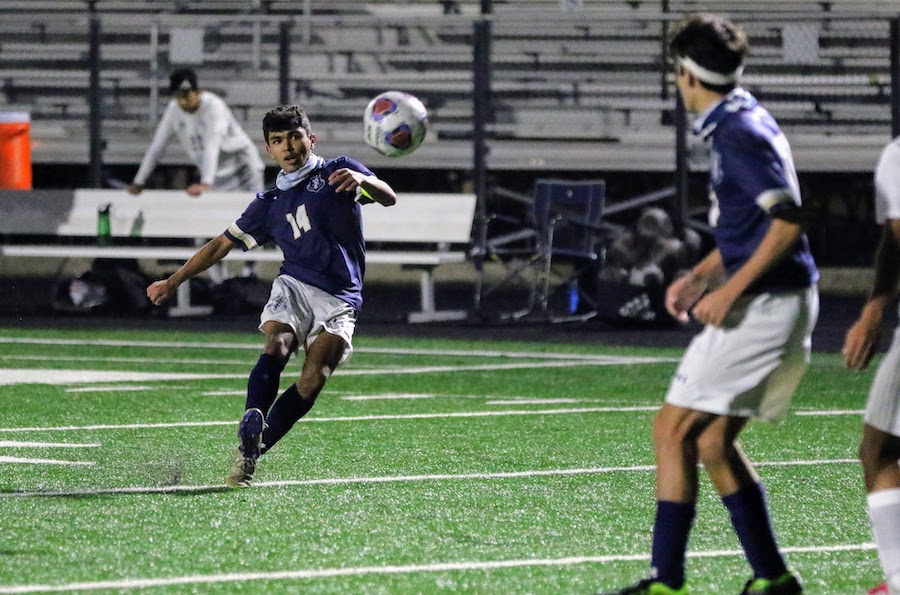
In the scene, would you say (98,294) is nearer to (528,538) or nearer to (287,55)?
(287,55)

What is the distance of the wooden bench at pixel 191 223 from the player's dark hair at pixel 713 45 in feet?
36.3

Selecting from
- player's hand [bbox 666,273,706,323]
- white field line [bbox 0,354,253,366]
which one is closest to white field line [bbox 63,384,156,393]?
white field line [bbox 0,354,253,366]

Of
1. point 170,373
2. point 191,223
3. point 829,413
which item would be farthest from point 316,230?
point 191,223

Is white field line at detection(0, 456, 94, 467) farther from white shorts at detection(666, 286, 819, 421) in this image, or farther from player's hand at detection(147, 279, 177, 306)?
white shorts at detection(666, 286, 819, 421)

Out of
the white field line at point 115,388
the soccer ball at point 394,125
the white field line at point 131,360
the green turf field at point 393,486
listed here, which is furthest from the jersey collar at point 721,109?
the white field line at point 131,360

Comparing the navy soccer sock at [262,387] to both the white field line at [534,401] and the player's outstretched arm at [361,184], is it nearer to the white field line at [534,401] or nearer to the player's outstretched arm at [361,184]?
the player's outstretched arm at [361,184]

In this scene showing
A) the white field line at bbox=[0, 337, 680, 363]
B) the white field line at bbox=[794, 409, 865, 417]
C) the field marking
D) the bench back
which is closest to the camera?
the field marking

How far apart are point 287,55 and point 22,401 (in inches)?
345

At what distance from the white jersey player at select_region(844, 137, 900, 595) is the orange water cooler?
1392 cm

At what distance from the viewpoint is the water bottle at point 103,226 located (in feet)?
56.4

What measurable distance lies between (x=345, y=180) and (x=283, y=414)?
1093 mm

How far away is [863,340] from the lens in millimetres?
4941

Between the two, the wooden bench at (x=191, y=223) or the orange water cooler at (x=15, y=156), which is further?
the orange water cooler at (x=15, y=156)

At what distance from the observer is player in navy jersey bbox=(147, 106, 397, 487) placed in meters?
7.62
